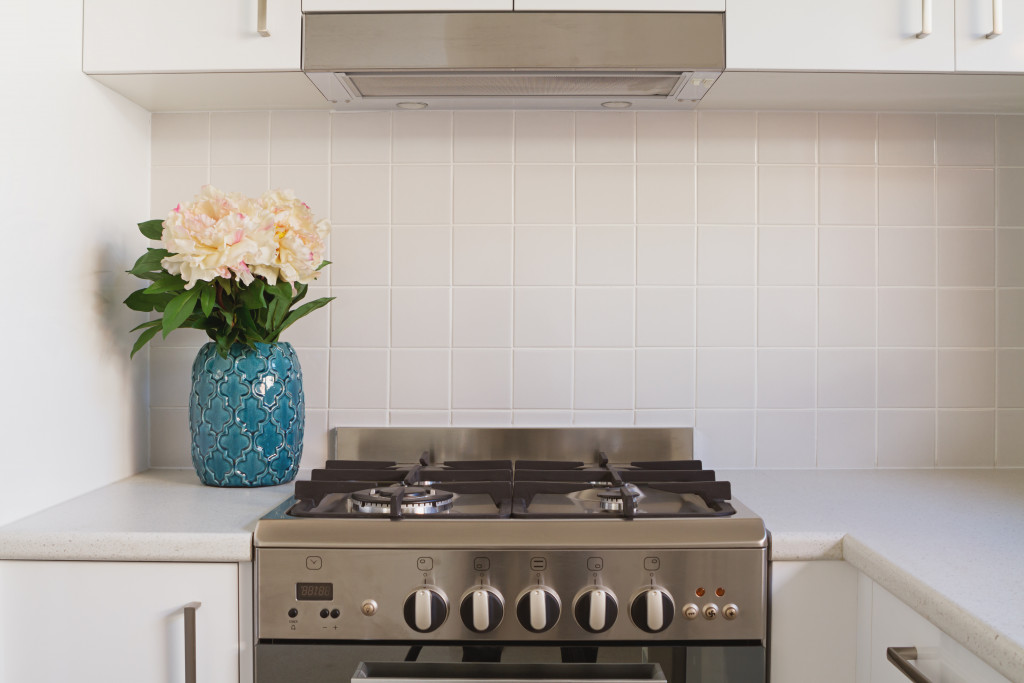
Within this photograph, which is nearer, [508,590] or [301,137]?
[508,590]

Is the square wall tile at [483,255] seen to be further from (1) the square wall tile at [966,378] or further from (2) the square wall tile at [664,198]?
(1) the square wall tile at [966,378]

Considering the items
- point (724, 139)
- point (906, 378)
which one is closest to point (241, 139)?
point (724, 139)

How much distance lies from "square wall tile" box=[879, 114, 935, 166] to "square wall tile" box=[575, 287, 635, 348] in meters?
0.59

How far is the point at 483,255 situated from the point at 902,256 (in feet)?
2.75

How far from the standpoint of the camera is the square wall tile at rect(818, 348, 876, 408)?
1674 mm

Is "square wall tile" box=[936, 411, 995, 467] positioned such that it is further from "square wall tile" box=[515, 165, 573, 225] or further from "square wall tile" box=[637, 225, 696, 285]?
"square wall tile" box=[515, 165, 573, 225]

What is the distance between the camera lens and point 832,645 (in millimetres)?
1137

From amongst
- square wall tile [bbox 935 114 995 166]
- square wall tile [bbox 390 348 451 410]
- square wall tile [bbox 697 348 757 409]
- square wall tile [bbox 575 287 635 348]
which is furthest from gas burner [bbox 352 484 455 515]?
square wall tile [bbox 935 114 995 166]

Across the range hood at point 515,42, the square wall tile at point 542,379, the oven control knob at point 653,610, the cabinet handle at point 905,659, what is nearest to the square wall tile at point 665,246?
the square wall tile at point 542,379

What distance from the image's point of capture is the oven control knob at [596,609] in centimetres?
107

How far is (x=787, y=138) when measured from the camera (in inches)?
65.7

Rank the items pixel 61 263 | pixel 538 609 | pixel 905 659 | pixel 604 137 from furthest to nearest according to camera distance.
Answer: pixel 604 137, pixel 61 263, pixel 538 609, pixel 905 659

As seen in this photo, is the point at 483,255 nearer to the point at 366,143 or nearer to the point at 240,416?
the point at 366,143

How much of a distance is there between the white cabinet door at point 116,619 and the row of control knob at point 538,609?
27 cm
